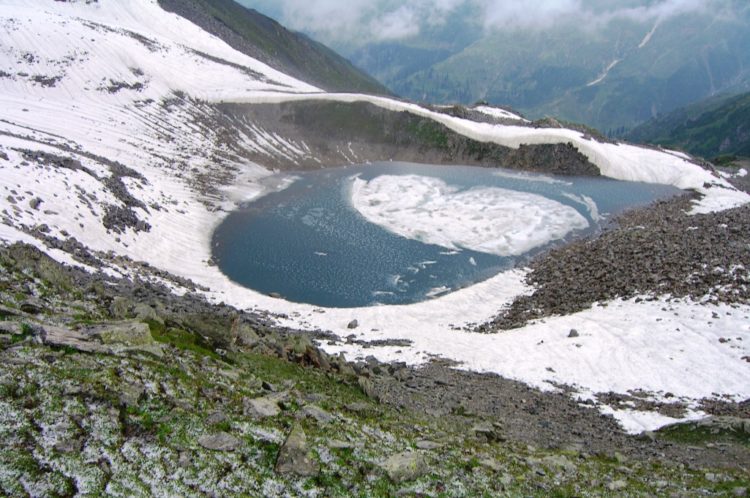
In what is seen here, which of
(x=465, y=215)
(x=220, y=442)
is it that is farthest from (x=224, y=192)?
(x=220, y=442)

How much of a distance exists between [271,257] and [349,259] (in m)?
7.86

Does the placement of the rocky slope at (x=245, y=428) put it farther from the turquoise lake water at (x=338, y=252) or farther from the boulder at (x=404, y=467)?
the turquoise lake water at (x=338, y=252)

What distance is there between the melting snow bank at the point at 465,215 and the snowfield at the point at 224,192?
1.34 feet

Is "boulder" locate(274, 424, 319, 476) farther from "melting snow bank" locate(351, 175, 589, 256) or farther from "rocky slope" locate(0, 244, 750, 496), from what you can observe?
"melting snow bank" locate(351, 175, 589, 256)

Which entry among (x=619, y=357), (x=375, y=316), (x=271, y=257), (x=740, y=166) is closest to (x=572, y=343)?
(x=619, y=357)

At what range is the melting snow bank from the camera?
64.8 metres

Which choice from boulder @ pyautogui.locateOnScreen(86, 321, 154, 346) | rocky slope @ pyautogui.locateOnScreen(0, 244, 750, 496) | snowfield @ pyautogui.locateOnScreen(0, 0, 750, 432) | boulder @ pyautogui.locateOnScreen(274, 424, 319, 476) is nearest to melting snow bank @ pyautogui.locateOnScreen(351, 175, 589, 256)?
snowfield @ pyautogui.locateOnScreen(0, 0, 750, 432)

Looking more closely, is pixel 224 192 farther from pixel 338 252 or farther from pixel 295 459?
pixel 295 459

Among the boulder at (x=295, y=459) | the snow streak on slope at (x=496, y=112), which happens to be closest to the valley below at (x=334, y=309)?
the boulder at (x=295, y=459)

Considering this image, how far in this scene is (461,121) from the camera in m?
113

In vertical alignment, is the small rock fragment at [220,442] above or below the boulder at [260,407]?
above

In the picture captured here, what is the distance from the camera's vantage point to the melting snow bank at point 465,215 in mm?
64750

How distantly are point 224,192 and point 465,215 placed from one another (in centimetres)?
3143

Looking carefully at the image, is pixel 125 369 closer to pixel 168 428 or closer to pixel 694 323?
pixel 168 428
